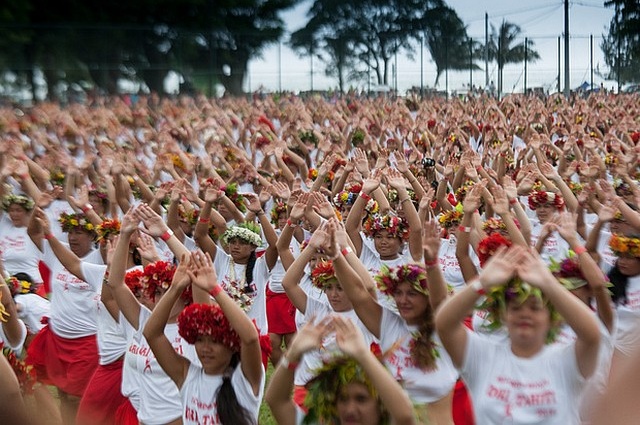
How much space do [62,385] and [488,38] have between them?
29133mm

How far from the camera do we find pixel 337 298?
5.46 m

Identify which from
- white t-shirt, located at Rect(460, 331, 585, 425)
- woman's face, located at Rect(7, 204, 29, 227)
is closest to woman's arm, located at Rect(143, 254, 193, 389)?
white t-shirt, located at Rect(460, 331, 585, 425)

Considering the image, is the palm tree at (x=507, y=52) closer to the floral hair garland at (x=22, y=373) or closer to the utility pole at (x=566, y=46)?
the utility pole at (x=566, y=46)

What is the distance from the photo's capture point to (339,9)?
6425 cm

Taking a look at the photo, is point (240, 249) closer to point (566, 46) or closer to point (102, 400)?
point (102, 400)

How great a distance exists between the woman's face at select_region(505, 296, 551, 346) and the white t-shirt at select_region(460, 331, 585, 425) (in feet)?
0.23

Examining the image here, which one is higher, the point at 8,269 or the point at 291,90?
the point at 291,90

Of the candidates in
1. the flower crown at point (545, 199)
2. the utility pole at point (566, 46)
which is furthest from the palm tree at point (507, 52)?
the flower crown at point (545, 199)

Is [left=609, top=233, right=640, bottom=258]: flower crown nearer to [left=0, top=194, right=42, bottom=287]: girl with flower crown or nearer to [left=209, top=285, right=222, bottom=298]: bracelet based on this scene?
[left=209, top=285, right=222, bottom=298]: bracelet

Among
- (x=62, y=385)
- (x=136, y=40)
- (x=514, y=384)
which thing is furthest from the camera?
(x=136, y=40)

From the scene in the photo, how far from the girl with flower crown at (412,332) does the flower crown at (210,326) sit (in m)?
→ 0.77

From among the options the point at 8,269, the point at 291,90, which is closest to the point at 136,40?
the point at 291,90

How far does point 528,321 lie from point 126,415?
2754 millimetres

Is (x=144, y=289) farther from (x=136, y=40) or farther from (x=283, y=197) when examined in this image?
(x=136, y=40)
